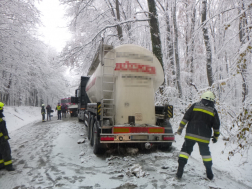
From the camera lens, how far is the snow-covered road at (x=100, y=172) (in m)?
3.29

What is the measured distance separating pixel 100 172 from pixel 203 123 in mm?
2349

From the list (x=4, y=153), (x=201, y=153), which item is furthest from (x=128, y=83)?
(x=4, y=153)

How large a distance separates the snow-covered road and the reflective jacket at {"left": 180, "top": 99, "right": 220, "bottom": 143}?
0.82m

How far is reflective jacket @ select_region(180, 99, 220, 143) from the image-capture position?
3.43m

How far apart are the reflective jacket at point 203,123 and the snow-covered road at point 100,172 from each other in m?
0.82

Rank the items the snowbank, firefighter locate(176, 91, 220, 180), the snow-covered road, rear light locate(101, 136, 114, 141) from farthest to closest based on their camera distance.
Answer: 1. the snowbank
2. rear light locate(101, 136, 114, 141)
3. firefighter locate(176, 91, 220, 180)
4. the snow-covered road

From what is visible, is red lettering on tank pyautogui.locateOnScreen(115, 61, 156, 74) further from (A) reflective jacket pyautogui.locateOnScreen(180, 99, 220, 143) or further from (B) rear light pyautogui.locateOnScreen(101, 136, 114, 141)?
(A) reflective jacket pyautogui.locateOnScreen(180, 99, 220, 143)

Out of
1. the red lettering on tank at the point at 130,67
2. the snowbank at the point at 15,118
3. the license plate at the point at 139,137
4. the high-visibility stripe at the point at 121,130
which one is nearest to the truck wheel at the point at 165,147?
the license plate at the point at 139,137

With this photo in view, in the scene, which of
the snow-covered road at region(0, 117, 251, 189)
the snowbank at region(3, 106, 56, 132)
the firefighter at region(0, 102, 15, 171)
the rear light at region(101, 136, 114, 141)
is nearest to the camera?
the snow-covered road at region(0, 117, 251, 189)

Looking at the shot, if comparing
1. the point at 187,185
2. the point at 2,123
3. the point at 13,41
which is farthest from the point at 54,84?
the point at 187,185

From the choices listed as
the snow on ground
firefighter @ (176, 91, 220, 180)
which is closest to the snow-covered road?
the snow on ground

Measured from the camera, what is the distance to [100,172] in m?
3.91

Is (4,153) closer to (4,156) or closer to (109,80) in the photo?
(4,156)

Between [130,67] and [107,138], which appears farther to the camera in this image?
[130,67]
